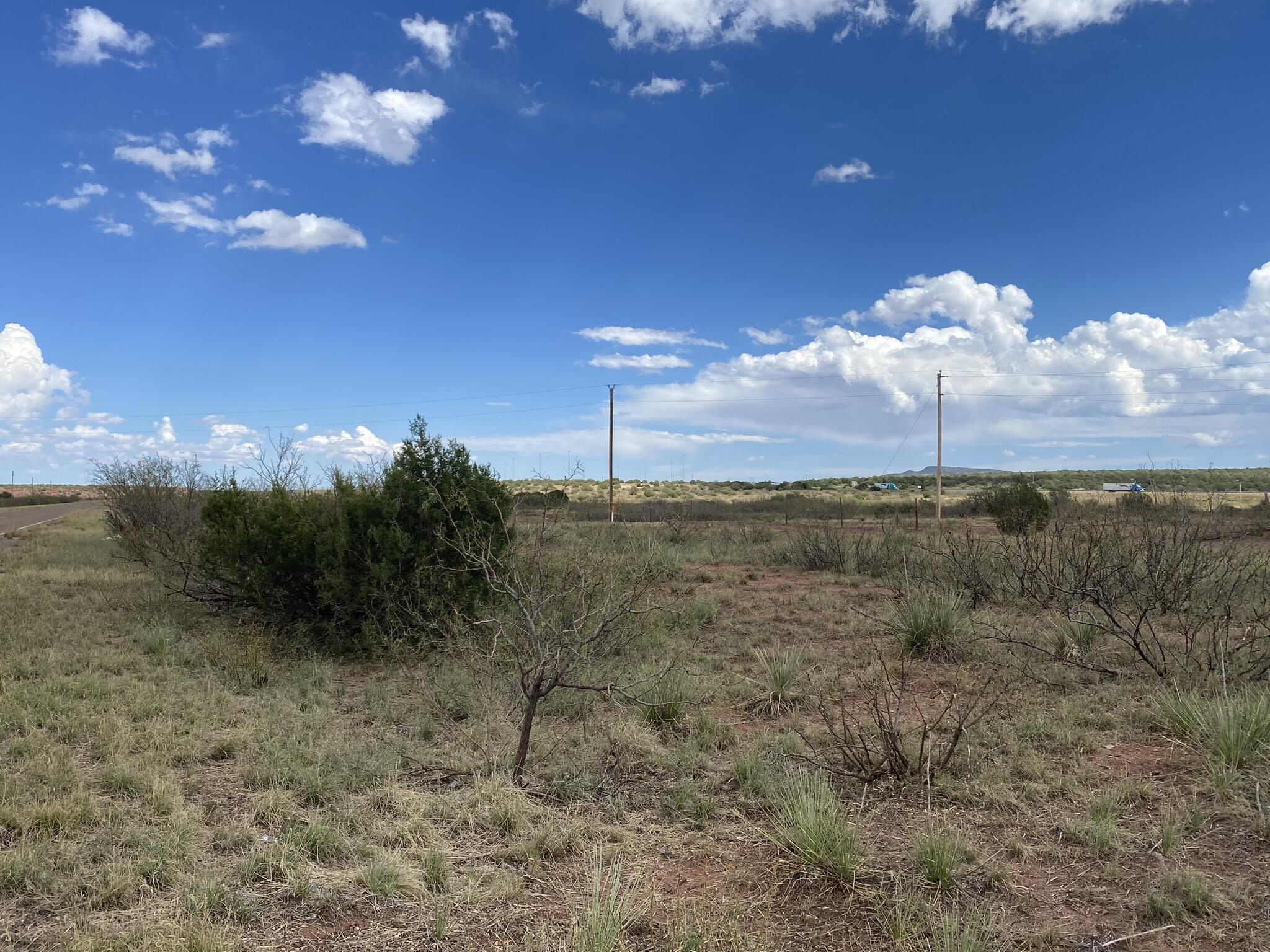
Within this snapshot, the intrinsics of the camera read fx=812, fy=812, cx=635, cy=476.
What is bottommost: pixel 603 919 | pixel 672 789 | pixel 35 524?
pixel 672 789

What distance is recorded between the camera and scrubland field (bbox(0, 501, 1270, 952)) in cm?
372

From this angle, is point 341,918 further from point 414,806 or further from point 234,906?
point 414,806

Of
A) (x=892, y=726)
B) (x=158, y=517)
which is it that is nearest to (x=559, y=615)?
(x=892, y=726)

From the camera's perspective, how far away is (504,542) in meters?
10.6

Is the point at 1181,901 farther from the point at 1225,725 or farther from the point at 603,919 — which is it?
the point at 603,919

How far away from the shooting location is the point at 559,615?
23.3ft

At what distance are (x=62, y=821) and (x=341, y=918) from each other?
2163mm

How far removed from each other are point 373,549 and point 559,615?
4.08 metres

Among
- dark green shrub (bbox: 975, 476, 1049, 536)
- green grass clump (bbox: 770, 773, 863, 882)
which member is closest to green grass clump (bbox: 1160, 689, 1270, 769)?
green grass clump (bbox: 770, 773, 863, 882)

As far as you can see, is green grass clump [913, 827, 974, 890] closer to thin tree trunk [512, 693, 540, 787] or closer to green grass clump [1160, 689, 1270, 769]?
green grass clump [1160, 689, 1270, 769]

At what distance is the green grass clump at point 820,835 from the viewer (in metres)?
4.09

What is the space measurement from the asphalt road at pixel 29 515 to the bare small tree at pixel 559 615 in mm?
21790

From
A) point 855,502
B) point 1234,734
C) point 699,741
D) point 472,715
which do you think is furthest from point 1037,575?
point 855,502

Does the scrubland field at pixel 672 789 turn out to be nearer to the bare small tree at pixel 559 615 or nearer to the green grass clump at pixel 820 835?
the green grass clump at pixel 820 835
